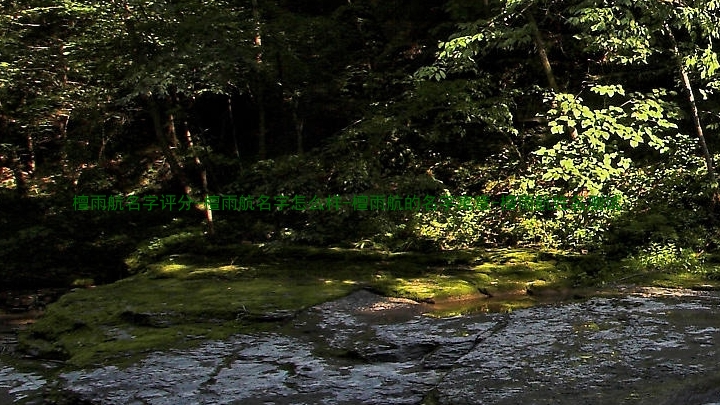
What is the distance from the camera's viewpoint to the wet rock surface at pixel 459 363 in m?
3.14

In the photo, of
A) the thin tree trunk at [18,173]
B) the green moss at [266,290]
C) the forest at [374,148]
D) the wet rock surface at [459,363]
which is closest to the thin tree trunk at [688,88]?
the forest at [374,148]

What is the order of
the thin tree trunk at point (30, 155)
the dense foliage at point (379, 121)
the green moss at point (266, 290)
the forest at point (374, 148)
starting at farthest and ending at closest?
the thin tree trunk at point (30, 155)
the dense foliage at point (379, 121)
the forest at point (374, 148)
the green moss at point (266, 290)

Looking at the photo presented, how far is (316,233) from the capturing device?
352 inches

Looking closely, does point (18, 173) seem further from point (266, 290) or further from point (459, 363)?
point (459, 363)

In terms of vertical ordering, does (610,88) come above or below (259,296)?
above

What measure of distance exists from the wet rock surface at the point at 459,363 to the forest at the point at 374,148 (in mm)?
1033

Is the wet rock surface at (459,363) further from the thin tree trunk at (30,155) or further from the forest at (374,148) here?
the thin tree trunk at (30,155)

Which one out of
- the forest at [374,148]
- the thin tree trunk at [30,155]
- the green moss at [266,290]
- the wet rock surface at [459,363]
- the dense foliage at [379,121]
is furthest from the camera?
the thin tree trunk at [30,155]

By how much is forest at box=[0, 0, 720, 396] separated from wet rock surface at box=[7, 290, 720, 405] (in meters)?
1.03

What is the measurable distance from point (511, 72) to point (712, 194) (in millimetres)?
5283

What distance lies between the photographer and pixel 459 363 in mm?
3729

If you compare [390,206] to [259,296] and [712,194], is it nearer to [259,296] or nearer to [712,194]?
[259,296]

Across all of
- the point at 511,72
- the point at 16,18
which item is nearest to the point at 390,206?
the point at 511,72

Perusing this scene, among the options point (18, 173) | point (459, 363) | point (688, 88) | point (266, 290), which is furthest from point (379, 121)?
point (18, 173)
